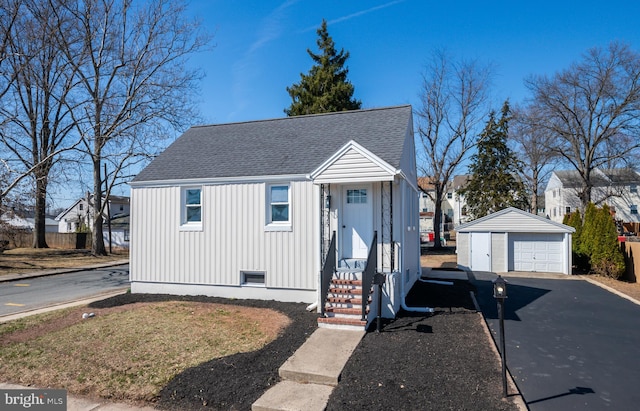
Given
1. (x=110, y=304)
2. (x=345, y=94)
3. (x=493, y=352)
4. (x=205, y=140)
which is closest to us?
(x=493, y=352)

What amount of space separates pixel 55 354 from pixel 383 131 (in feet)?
30.0

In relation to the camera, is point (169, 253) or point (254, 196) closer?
point (254, 196)

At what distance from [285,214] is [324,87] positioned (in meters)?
23.2

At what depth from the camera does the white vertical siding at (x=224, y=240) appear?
9641mm

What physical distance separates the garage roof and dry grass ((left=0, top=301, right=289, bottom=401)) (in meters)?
13.9

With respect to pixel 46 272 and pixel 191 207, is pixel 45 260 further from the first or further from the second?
pixel 191 207

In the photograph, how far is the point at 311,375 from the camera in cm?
508

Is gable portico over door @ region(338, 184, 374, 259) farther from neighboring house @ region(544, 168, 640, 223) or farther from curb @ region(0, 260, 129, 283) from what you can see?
neighboring house @ region(544, 168, 640, 223)

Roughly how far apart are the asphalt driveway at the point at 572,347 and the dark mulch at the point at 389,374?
626 mm

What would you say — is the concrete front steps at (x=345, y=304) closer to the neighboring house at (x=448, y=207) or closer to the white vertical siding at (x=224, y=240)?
the white vertical siding at (x=224, y=240)

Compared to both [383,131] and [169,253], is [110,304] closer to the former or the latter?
[169,253]

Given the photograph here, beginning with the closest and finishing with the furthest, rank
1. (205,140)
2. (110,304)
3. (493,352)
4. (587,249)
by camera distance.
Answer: (493,352)
(110,304)
(205,140)
(587,249)

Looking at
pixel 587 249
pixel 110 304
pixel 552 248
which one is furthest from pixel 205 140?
pixel 587 249

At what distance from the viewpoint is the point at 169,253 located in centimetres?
1101
